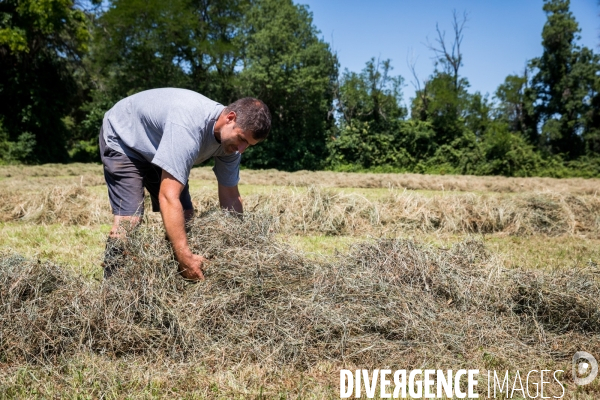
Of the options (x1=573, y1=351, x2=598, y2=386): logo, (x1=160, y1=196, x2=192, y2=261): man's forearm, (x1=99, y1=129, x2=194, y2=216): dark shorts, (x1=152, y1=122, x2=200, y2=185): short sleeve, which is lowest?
(x1=573, y1=351, x2=598, y2=386): logo

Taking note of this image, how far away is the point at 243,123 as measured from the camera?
10.6 ft

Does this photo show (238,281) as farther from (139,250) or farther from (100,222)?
(100,222)

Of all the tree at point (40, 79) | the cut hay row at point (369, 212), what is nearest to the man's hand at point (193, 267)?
the cut hay row at point (369, 212)

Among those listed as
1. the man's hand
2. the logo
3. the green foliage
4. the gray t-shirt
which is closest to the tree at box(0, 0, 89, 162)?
the green foliage

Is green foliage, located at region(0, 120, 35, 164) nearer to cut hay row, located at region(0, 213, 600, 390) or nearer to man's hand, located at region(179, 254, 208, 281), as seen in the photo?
cut hay row, located at region(0, 213, 600, 390)

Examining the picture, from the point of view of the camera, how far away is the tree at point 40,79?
71.1ft

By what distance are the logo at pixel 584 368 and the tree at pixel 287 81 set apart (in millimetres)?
21516

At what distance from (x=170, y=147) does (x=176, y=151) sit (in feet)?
0.15

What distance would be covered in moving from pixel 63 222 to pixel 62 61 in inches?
800

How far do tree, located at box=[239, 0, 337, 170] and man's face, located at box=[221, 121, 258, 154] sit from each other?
68.8ft

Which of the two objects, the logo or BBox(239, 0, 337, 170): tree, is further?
BBox(239, 0, 337, 170): tree

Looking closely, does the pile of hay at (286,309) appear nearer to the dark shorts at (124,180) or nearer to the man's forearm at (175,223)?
the man's forearm at (175,223)

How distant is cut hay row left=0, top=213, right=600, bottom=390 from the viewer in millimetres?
2920

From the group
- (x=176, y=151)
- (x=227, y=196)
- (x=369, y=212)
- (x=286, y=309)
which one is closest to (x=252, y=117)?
(x=176, y=151)
